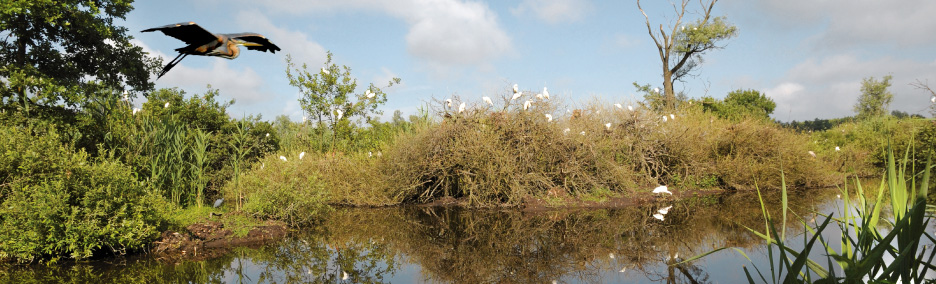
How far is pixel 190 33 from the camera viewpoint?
14.4 ft

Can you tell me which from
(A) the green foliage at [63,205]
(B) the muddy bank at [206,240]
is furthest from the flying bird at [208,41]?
(B) the muddy bank at [206,240]

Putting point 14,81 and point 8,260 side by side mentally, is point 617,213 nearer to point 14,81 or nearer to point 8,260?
point 8,260

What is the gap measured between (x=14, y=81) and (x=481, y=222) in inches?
327

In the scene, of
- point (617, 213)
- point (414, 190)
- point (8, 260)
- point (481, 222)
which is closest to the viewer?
point (8, 260)

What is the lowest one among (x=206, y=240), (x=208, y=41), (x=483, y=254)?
(x=483, y=254)

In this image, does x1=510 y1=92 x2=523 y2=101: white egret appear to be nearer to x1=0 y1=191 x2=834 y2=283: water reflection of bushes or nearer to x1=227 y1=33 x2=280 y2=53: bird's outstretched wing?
x1=0 y1=191 x2=834 y2=283: water reflection of bushes

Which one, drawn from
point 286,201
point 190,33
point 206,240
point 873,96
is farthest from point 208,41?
point 873,96

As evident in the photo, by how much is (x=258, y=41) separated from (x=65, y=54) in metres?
11.6

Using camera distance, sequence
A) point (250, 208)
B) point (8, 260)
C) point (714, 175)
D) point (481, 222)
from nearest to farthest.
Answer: point (8, 260), point (250, 208), point (481, 222), point (714, 175)

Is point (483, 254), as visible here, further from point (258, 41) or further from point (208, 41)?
point (208, 41)

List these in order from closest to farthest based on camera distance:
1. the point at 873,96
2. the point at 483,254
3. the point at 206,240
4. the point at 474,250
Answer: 1. the point at 483,254
2. the point at 474,250
3. the point at 206,240
4. the point at 873,96

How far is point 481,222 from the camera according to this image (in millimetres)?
8906

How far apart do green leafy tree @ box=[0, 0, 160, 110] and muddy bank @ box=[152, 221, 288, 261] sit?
400 centimetres

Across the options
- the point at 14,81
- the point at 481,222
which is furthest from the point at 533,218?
the point at 14,81
